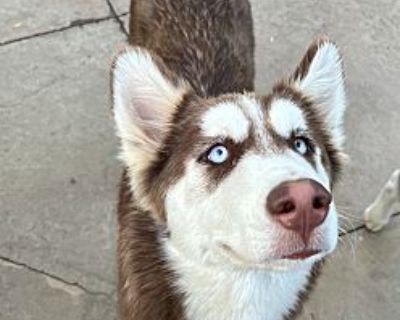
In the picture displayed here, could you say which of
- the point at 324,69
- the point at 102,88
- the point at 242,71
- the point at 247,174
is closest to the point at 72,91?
the point at 102,88

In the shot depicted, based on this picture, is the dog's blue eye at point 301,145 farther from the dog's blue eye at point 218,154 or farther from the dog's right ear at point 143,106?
the dog's right ear at point 143,106

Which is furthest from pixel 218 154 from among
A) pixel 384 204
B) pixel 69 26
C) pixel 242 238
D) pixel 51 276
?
pixel 69 26

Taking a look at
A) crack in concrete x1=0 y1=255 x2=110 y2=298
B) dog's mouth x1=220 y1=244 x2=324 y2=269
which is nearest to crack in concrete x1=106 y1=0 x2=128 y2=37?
crack in concrete x1=0 y1=255 x2=110 y2=298

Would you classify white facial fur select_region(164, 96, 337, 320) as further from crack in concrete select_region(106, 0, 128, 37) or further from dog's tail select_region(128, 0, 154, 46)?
crack in concrete select_region(106, 0, 128, 37)

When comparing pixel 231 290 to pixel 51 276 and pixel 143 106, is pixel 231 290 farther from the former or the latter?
pixel 51 276

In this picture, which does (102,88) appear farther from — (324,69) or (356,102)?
(324,69)

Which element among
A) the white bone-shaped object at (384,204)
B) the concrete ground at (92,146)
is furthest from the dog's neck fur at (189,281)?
the white bone-shaped object at (384,204)
